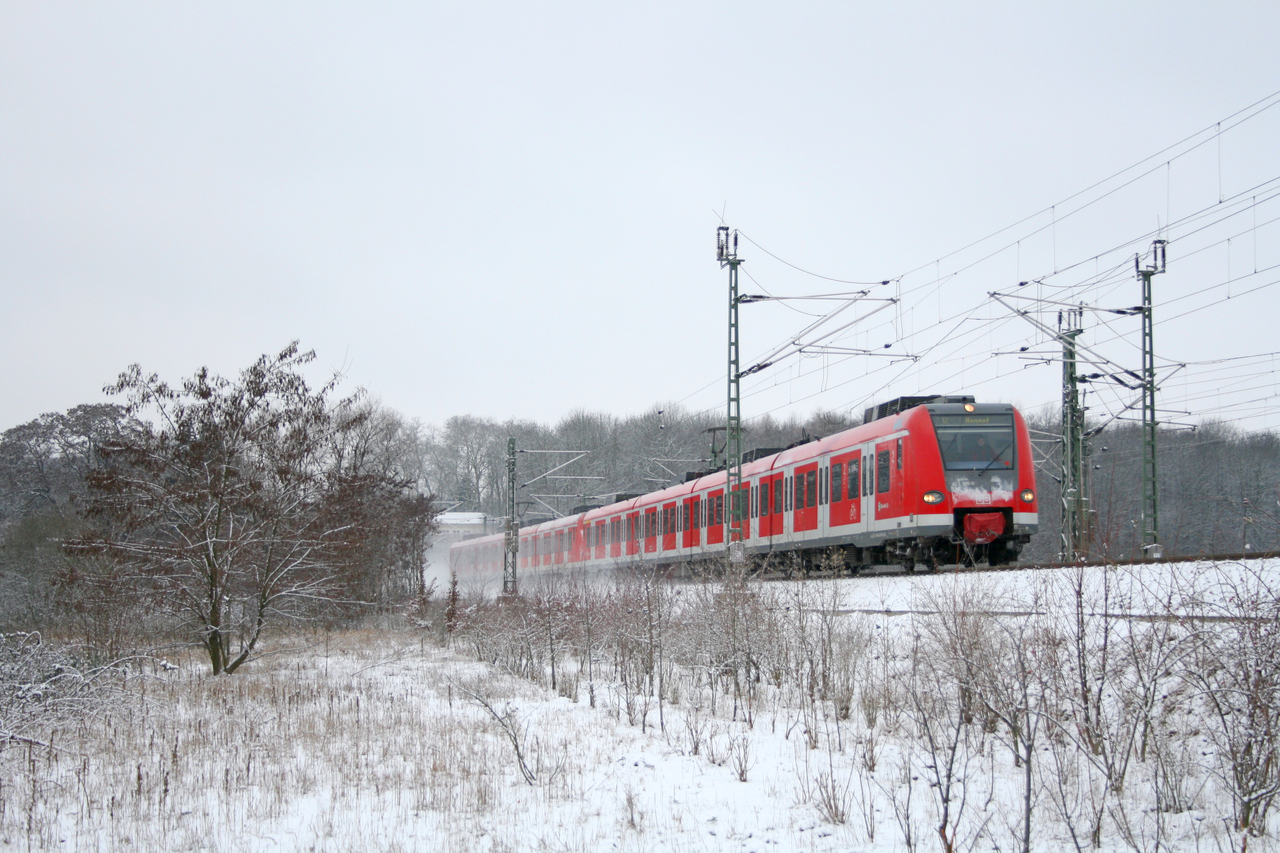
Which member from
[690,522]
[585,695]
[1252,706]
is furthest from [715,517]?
[1252,706]

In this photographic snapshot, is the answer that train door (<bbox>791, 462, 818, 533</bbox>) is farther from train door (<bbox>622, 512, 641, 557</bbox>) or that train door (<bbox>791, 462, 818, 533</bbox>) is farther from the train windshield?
train door (<bbox>622, 512, 641, 557</bbox>)

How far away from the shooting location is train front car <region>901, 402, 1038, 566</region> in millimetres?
18047

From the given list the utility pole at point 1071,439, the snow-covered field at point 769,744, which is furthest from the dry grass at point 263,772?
the utility pole at point 1071,439

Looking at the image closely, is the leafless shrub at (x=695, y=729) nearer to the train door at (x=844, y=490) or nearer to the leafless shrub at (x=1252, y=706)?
the leafless shrub at (x=1252, y=706)

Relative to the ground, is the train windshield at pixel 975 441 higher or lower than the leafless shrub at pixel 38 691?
higher

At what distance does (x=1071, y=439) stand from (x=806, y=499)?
638cm

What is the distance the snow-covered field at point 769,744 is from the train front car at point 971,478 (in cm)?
387

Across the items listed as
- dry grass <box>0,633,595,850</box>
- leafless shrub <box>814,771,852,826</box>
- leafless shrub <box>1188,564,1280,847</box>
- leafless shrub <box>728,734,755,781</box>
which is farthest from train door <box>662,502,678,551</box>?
leafless shrub <box>1188,564,1280,847</box>

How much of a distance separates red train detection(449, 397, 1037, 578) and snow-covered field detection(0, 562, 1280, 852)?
335cm

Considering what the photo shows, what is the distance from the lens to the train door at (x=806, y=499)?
72.3 ft

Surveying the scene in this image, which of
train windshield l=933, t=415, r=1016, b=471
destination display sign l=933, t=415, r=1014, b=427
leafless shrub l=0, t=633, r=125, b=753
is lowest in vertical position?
leafless shrub l=0, t=633, r=125, b=753

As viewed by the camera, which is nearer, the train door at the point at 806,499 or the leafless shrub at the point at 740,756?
the leafless shrub at the point at 740,756

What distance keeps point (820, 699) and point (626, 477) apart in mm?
56448

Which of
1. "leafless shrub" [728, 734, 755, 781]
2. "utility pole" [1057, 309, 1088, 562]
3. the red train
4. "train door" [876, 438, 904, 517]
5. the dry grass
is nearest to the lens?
the dry grass
